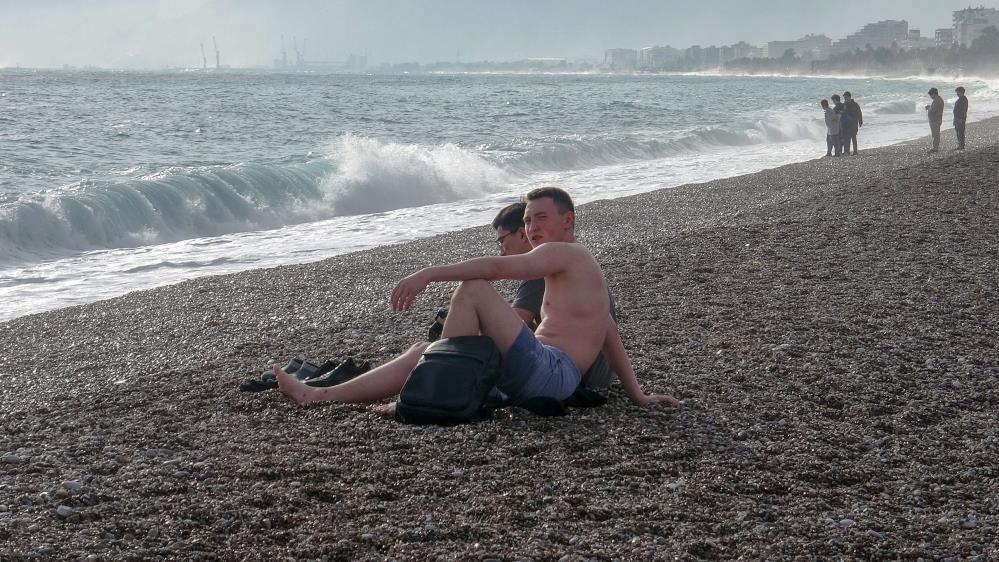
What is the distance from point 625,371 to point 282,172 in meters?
14.7

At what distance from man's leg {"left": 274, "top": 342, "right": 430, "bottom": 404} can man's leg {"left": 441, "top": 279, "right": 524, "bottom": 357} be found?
0.36 metres

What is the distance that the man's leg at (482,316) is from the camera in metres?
4.20

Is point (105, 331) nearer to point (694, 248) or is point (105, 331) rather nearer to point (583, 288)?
point (583, 288)

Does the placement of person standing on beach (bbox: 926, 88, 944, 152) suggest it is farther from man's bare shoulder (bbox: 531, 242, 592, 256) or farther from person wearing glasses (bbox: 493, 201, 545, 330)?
man's bare shoulder (bbox: 531, 242, 592, 256)

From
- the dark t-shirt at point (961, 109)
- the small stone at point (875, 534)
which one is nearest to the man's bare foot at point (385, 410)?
the small stone at point (875, 534)

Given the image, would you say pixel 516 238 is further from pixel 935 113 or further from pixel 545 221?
pixel 935 113

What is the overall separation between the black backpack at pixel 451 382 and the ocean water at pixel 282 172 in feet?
19.2

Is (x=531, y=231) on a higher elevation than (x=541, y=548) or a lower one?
higher

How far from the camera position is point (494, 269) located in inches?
159

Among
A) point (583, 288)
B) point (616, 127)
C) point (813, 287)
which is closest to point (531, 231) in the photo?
point (583, 288)

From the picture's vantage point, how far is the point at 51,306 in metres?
8.84

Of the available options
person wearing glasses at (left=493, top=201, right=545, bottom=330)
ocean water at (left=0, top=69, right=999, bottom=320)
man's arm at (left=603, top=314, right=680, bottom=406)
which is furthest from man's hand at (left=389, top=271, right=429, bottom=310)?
ocean water at (left=0, top=69, right=999, bottom=320)

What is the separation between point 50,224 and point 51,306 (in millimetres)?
4758

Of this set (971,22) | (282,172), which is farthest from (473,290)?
(971,22)
